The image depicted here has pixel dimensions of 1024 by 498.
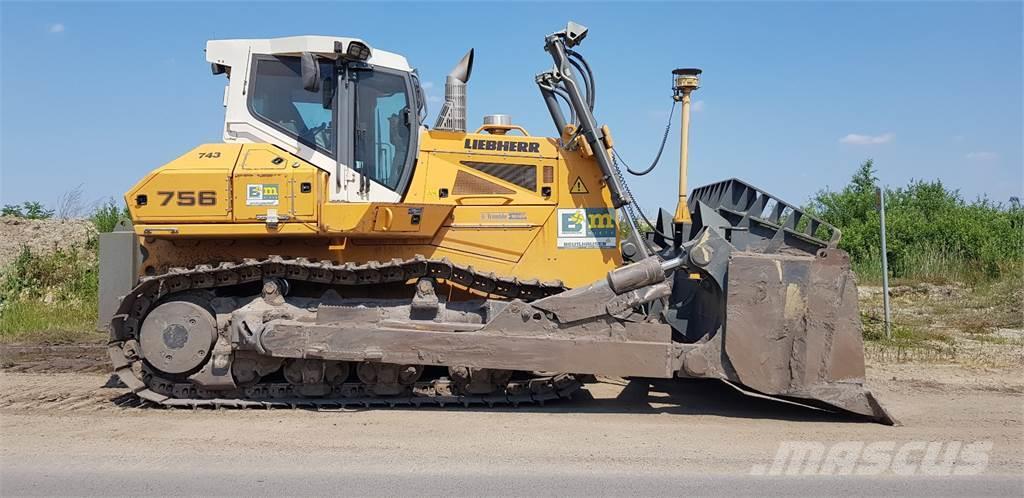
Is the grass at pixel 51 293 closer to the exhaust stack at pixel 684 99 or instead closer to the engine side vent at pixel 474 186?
the engine side vent at pixel 474 186

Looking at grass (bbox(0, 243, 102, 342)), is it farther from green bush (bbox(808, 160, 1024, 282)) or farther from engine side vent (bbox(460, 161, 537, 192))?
green bush (bbox(808, 160, 1024, 282))

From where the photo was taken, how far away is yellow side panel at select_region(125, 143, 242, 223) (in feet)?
22.2

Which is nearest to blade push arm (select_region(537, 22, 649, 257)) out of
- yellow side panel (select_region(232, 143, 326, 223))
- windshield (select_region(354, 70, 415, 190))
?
windshield (select_region(354, 70, 415, 190))

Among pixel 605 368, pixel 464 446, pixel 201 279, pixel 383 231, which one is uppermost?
pixel 383 231

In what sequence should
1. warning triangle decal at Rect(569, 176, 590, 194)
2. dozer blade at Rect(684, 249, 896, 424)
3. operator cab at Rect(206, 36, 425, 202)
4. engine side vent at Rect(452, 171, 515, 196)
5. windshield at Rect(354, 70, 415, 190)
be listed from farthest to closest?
warning triangle decal at Rect(569, 176, 590, 194)
engine side vent at Rect(452, 171, 515, 196)
windshield at Rect(354, 70, 415, 190)
operator cab at Rect(206, 36, 425, 202)
dozer blade at Rect(684, 249, 896, 424)

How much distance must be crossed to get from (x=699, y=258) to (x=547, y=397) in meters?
1.82

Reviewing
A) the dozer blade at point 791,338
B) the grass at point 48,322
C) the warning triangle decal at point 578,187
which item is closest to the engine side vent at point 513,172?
the warning triangle decal at point 578,187

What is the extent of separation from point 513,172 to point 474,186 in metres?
0.40

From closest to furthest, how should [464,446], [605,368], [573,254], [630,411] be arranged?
[464,446]
[605,368]
[630,411]
[573,254]

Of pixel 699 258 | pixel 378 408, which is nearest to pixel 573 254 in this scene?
pixel 699 258

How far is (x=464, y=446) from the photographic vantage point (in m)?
5.79

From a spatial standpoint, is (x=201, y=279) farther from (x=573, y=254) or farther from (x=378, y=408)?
(x=573, y=254)

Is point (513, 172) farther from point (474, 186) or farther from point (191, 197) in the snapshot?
point (191, 197)

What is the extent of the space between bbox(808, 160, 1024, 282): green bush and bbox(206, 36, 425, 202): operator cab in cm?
1424
